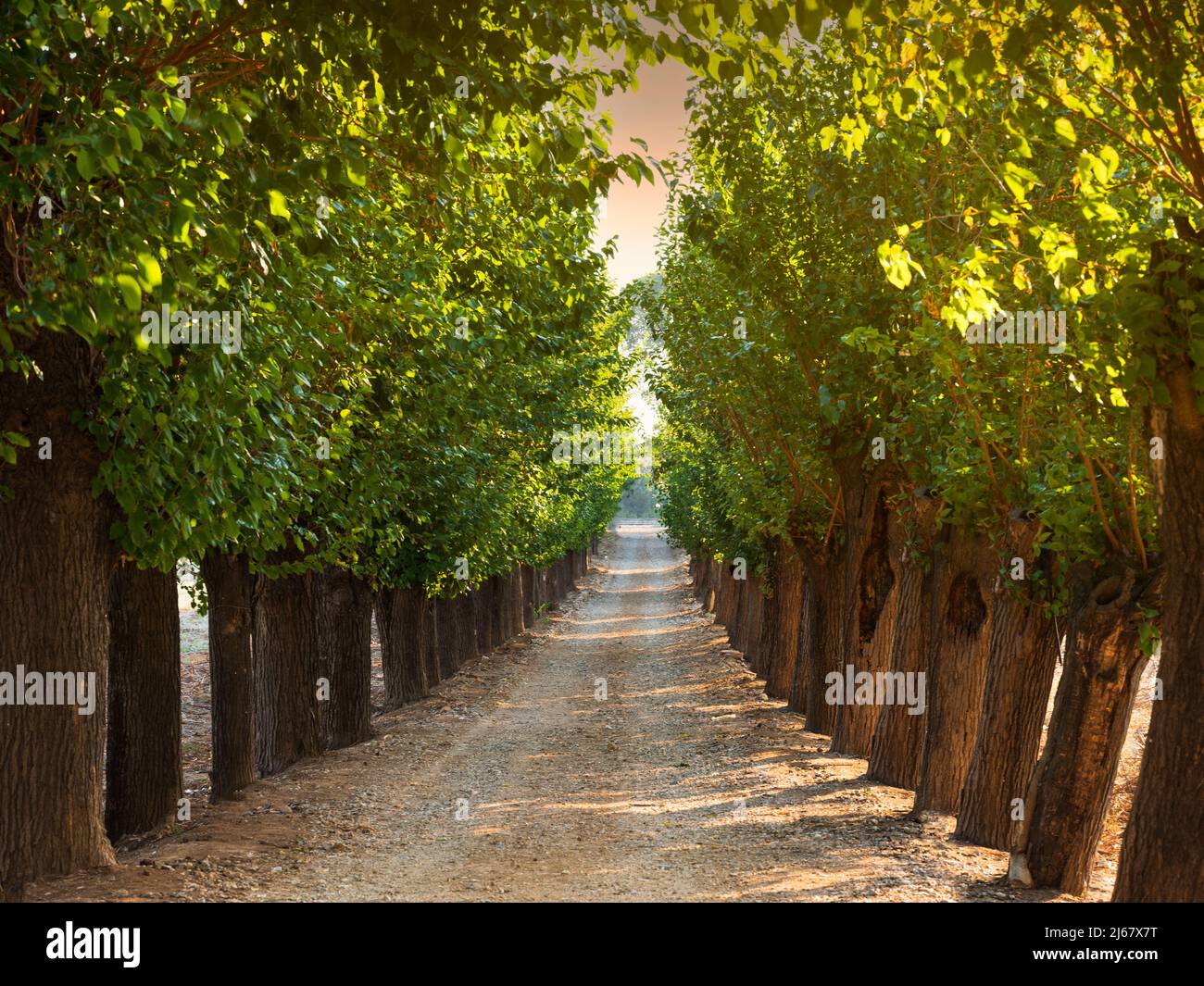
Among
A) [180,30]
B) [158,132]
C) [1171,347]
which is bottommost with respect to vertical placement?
[1171,347]

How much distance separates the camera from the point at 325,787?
1509 centimetres

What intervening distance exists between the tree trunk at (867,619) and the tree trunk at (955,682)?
A: 392 centimetres

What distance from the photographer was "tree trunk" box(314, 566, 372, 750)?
62.5 ft

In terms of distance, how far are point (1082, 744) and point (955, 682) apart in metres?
3.28

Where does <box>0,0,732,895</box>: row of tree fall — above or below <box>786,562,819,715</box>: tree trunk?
above

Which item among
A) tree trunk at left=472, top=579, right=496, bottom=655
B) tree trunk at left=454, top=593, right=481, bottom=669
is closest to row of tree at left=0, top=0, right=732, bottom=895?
tree trunk at left=454, top=593, right=481, bottom=669

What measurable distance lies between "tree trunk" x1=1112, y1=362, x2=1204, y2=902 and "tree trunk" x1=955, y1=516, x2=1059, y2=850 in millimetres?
A: 4085

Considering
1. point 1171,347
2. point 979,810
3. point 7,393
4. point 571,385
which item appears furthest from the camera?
point 571,385

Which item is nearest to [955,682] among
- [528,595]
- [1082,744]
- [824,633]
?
[1082,744]

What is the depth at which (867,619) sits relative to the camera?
54.9ft

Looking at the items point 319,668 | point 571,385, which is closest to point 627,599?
point 571,385

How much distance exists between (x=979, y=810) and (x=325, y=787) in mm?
8378

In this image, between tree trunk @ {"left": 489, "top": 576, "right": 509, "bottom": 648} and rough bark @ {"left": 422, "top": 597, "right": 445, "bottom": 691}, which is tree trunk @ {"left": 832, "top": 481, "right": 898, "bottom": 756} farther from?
tree trunk @ {"left": 489, "top": 576, "right": 509, "bottom": 648}

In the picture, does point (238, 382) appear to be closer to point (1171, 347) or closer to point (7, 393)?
point (7, 393)
